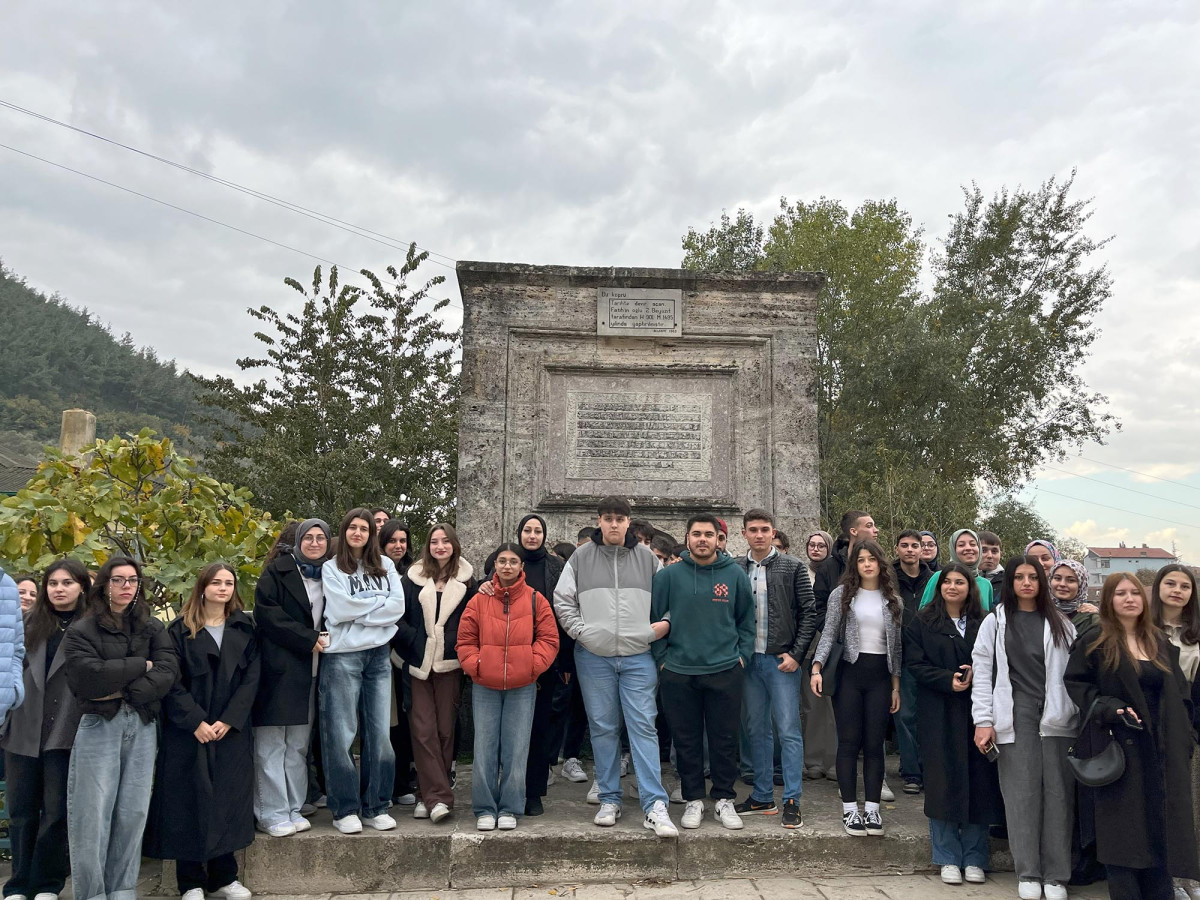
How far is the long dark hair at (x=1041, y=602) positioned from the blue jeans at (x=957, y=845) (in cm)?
111

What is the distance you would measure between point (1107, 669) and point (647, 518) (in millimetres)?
3725

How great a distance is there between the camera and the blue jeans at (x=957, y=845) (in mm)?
4516

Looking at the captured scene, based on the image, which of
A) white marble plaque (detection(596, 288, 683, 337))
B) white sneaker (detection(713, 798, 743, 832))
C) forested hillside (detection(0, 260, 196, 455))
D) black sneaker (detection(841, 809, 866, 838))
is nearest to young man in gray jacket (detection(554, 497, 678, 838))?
white sneaker (detection(713, 798, 743, 832))

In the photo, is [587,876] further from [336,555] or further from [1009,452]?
[1009,452]

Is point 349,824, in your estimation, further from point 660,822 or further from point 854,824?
point 854,824

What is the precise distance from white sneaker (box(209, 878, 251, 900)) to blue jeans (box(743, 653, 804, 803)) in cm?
277

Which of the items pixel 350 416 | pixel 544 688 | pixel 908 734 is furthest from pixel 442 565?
pixel 350 416

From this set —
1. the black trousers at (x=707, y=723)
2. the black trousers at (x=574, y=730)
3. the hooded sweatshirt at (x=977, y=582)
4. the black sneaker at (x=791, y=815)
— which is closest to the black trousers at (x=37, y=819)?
the black trousers at (x=574, y=730)

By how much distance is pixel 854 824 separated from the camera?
15.2 feet

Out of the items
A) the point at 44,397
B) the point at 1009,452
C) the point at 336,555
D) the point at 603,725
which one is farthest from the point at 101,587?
the point at 44,397

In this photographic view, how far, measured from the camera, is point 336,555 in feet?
15.7

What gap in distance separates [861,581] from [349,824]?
314 cm

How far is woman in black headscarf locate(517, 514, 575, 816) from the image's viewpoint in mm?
4910

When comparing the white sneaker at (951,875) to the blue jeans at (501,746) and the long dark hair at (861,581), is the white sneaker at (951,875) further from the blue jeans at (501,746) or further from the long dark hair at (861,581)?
the blue jeans at (501,746)
